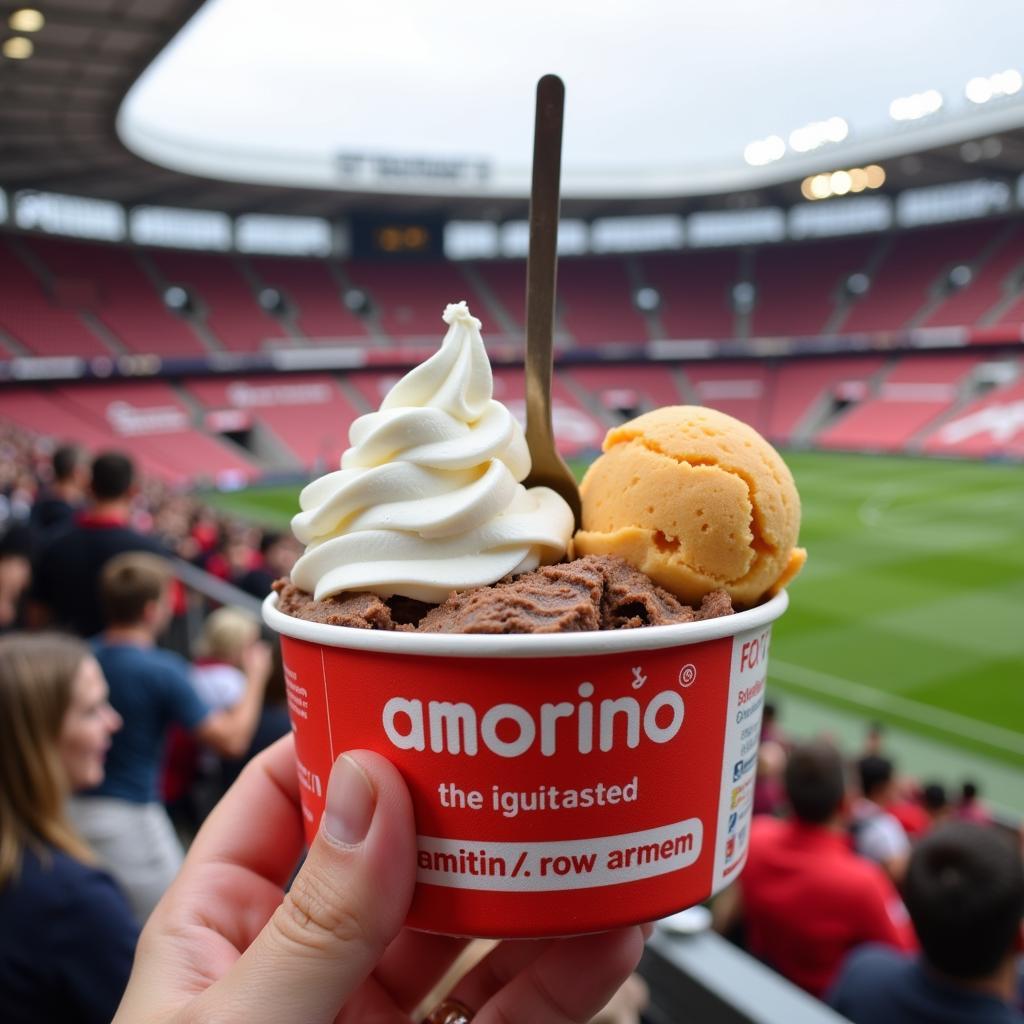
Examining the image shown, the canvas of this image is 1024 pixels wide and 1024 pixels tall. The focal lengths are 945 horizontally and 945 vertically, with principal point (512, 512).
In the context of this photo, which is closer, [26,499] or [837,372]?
[26,499]

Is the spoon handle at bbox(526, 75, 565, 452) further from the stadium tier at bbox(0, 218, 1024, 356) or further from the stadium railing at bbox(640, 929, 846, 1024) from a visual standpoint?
the stadium tier at bbox(0, 218, 1024, 356)

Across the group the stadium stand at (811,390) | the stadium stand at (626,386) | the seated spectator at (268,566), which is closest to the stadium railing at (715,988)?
the seated spectator at (268,566)

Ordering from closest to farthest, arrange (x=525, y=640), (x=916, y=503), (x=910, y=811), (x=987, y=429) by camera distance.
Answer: (x=525, y=640)
(x=910, y=811)
(x=916, y=503)
(x=987, y=429)

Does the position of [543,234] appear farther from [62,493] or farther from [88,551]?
[62,493]

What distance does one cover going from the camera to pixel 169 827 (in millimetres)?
4258

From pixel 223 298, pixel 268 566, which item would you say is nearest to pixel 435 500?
pixel 268 566

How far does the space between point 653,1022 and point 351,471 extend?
5.99 feet

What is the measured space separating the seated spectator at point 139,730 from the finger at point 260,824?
7.05 feet

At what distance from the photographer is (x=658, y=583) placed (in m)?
1.51

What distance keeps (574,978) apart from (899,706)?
30.4ft

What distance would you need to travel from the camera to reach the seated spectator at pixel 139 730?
3.73 metres

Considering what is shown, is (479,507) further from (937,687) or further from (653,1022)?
(937,687)

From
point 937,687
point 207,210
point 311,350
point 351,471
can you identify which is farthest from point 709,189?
point 351,471

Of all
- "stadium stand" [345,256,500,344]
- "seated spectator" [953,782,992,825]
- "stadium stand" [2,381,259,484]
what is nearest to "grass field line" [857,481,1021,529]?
"seated spectator" [953,782,992,825]
